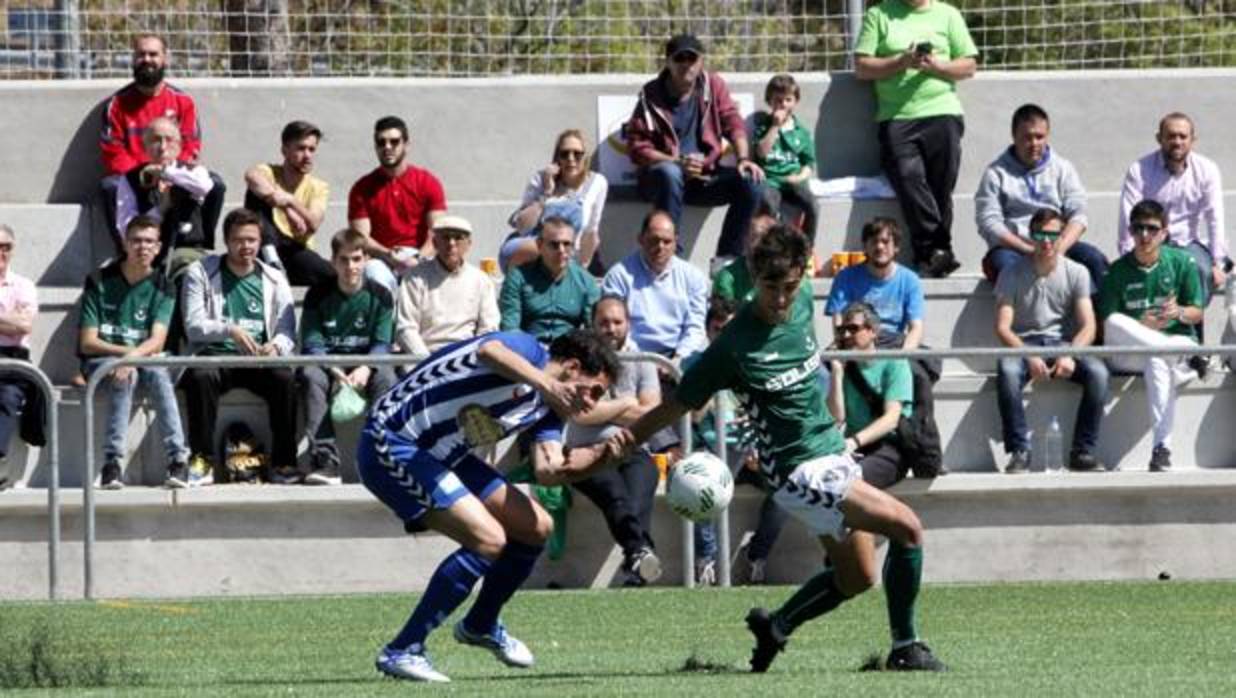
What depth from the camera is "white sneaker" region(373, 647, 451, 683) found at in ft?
33.3

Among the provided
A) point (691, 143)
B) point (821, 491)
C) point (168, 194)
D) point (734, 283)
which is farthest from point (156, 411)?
point (821, 491)

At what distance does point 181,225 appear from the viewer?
16.5 metres

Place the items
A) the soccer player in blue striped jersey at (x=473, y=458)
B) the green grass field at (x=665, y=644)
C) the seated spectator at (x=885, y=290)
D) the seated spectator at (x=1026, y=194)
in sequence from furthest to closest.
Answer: the seated spectator at (x=1026, y=194) → the seated spectator at (x=885, y=290) → the soccer player in blue striped jersey at (x=473, y=458) → the green grass field at (x=665, y=644)

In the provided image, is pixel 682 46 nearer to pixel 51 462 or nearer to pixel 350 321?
pixel 350 321

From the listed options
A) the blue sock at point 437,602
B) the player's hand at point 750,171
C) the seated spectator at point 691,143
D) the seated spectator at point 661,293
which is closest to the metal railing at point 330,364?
the seated spectator at point 661,293

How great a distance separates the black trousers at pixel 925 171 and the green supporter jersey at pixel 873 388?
8.86ft

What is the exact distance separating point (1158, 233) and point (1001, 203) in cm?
133

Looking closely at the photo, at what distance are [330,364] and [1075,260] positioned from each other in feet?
17.0

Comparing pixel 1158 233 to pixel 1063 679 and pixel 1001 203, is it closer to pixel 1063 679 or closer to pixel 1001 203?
pixel 1001 203

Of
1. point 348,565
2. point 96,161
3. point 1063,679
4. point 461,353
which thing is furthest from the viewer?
point 96,161

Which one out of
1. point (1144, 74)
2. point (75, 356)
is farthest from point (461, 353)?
point (1144, 74)

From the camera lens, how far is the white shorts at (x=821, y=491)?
33.1 feet

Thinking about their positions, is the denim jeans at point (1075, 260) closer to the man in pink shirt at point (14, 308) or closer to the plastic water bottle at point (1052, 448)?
the plastic water bottle at point (1052, 448)

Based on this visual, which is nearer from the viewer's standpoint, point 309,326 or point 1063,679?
point 1063,679
